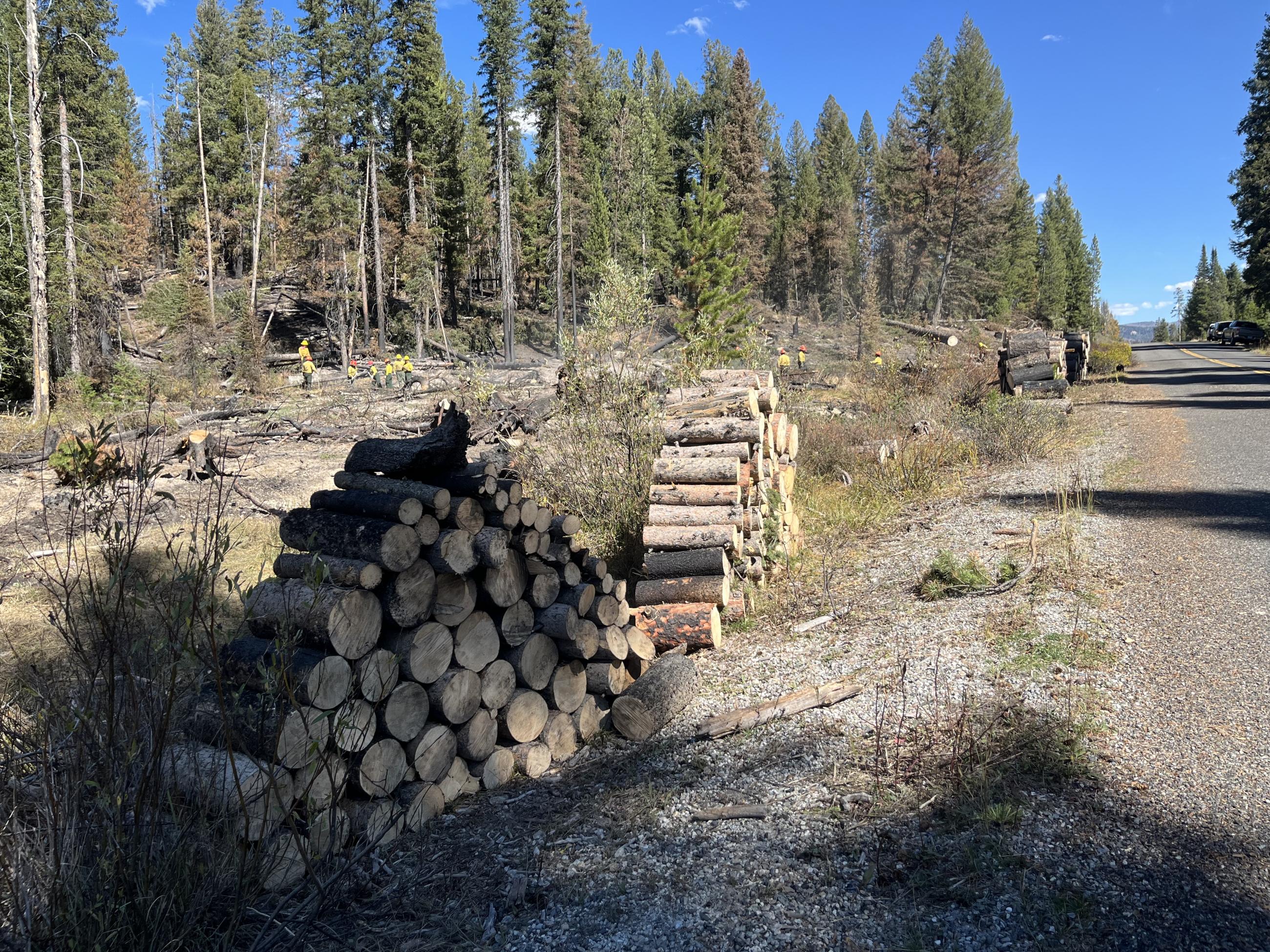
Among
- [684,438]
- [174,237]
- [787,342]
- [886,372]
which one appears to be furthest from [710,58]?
[684,438]

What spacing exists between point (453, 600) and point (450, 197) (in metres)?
44.4

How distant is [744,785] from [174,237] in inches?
2741

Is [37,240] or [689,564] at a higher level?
[37,240]

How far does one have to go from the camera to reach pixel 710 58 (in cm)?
5838

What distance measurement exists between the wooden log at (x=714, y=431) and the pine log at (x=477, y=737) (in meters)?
4.05

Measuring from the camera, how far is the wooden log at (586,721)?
5199 mm

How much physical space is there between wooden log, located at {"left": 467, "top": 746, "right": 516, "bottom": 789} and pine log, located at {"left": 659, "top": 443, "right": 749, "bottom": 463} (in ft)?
12.4

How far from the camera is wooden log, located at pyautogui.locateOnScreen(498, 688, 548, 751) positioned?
187 inches

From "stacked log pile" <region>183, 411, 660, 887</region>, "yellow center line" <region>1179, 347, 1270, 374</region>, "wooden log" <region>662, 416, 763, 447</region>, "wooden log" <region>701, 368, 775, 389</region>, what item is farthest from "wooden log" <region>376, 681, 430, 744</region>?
"yellow center line" <region>1179, 347, 1270, 374</region>

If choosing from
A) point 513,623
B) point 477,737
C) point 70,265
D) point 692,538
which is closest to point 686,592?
point 692,538

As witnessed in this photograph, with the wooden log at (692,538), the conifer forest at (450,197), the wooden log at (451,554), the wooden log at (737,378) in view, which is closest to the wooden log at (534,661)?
the wooden log at (451,554)

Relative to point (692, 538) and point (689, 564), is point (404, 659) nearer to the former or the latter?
point (689, 564)

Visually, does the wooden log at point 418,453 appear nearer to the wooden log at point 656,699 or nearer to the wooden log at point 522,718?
the wooden log at point 522,718

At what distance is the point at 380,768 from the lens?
13.5 feet
